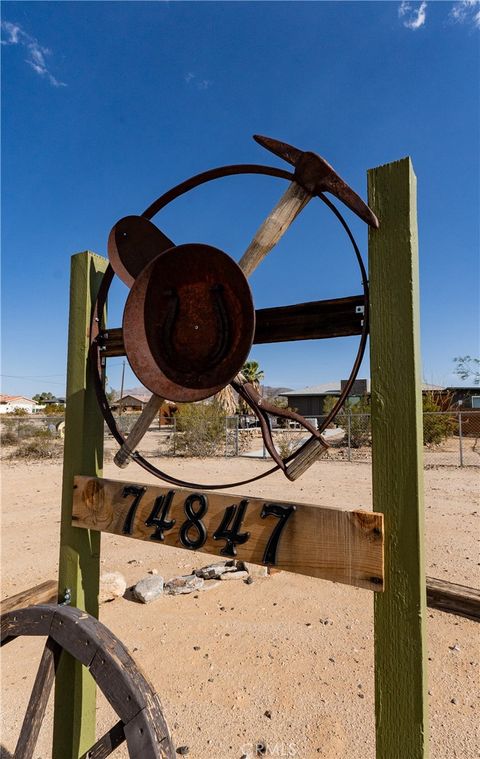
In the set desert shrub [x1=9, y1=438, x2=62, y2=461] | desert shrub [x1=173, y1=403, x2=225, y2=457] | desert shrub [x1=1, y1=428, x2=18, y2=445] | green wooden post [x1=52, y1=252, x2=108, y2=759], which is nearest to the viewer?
green wooden post [x1=52, y1=252, x2=108, y2=759]

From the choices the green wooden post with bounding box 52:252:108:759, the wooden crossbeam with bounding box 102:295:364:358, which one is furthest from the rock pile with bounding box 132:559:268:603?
the wooden crossbeam with bounding box 102:295:364:358

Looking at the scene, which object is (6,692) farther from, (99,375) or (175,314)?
(175,314)

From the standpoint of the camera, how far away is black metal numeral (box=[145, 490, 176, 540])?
1532mm

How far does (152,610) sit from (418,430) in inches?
126

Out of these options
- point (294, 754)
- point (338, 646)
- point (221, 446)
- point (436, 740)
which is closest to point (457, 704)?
point (436, 740)

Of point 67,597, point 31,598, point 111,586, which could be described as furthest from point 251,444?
point 67,597

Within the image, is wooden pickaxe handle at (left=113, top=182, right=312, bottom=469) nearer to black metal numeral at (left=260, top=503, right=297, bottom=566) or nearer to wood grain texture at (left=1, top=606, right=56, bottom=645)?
black metal numeral at (left=260, top=503, right=297, bottom=566)

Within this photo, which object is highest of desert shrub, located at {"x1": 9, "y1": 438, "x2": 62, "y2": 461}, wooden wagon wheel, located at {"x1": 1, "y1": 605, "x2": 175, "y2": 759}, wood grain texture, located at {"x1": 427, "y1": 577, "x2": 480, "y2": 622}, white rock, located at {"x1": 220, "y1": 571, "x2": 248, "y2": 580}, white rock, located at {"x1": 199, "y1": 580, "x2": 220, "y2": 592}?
wooden wagon wheel, located at {"x1": 1, "y1": 605, "x2": 175, "y2": 759}

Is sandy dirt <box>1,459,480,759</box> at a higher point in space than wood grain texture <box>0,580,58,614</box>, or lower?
lower

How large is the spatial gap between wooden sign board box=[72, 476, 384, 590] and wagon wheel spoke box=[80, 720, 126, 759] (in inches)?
20.9

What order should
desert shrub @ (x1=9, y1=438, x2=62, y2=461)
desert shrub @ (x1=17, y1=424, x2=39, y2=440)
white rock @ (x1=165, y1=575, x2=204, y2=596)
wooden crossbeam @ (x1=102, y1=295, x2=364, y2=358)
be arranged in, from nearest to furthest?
wooden crossbeam @ (x1=102, y1=295, x2=364, y2=358)
white rock @ (x1=165, y1=575, x2=204, y2=596)
desert shrub @ (x1=9, y1=438, x2=62, y2=461)
desert shrub @ (x1=17, y1=424, x2=39, y2=440)

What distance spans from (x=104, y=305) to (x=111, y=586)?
286 cm

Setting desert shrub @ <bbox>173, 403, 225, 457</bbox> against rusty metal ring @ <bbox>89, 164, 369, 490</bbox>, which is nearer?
rusty metal ring @ <bbox>89, 164, 369, 490</bbox>
